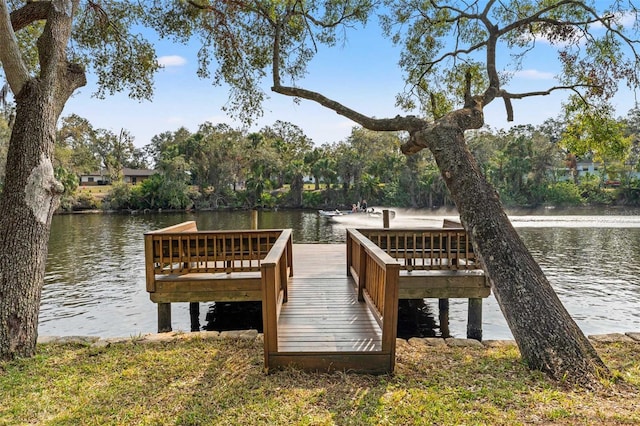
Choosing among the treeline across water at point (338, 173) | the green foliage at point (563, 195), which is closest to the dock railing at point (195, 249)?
the treeline across water at point (338, 173)

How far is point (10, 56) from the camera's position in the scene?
475cm

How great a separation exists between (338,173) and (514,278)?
46419 mm

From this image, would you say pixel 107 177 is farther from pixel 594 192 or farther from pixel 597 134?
pixel 597 134

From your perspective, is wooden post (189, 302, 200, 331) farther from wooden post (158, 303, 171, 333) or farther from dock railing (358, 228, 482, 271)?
dock railing (358, 228, 482, 271)

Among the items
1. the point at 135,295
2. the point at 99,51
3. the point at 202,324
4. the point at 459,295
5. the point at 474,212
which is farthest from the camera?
the point at 135,295

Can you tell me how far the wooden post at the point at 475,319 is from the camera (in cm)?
794

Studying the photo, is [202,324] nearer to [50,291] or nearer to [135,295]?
[135,295]

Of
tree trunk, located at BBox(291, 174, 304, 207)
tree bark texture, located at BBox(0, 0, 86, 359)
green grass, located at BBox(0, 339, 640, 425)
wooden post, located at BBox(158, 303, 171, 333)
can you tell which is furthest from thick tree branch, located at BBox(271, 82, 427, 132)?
tree trunk, located at BBox(291, 174, 304, 207)

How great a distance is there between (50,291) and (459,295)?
11194 mm

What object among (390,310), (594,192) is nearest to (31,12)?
(390,310)

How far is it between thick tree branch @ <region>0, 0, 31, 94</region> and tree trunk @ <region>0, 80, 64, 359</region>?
0.10 m

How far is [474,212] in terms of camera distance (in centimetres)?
473

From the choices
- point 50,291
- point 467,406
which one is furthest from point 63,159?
point 467,406

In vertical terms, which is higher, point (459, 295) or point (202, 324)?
point (459, 295)
